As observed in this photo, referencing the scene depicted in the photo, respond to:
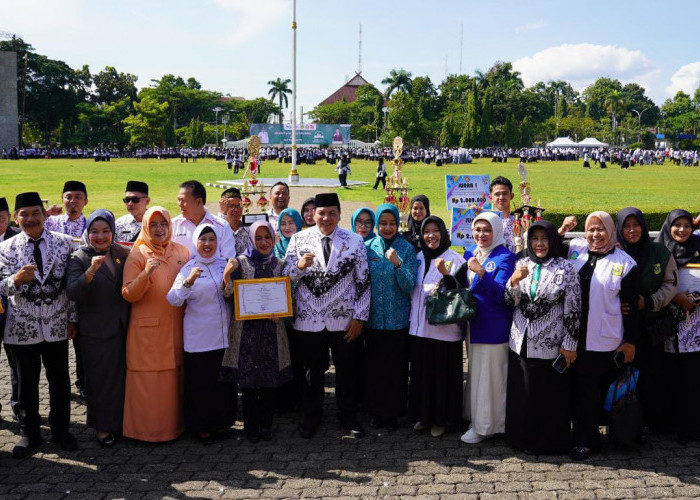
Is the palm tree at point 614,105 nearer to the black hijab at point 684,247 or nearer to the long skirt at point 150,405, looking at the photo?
the black hijab at point 684,247

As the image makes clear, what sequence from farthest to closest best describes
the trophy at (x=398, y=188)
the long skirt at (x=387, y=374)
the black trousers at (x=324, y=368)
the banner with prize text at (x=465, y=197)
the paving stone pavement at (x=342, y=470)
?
the trophy at (x=398, y=188) → the banner with prize text at (x=465, y=197) → the long skirt at (x=387, y=374) → the black trousers at (x=324, y=368) → the paving stone pavement at (x=342, y=470)

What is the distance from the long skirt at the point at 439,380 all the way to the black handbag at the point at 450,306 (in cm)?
31

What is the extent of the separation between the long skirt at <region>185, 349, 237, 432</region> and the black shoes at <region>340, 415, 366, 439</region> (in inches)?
38.8

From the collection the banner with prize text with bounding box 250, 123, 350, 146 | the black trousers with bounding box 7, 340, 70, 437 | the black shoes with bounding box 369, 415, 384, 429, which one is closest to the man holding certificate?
the black shoes with bounding box 369, 415, 384, 429

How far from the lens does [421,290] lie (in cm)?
503

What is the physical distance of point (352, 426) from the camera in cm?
512

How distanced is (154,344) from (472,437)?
252 cm

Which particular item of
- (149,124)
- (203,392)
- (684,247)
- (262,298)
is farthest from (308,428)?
(149,124)

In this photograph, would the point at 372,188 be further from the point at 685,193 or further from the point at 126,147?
the point at 126,147

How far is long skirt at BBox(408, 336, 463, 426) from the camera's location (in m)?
4.99

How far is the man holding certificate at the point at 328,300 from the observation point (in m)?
4.95

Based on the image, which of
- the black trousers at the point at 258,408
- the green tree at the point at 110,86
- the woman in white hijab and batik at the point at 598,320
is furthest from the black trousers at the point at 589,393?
the green tree at the point at 110,86

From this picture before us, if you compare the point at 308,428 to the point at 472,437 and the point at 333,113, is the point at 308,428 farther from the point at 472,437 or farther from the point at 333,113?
the point at 333,113

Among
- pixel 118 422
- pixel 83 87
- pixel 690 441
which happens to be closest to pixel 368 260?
pixel 118 422
